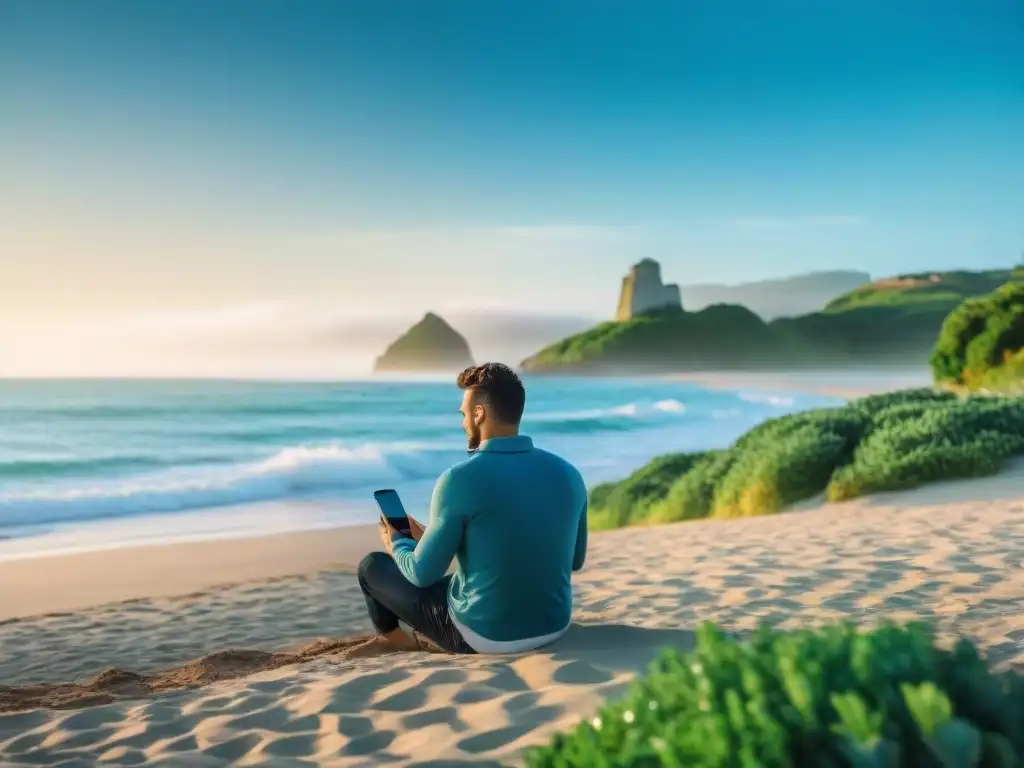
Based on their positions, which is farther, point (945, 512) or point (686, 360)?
point (686, 360)

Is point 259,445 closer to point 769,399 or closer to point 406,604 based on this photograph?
point 406,604

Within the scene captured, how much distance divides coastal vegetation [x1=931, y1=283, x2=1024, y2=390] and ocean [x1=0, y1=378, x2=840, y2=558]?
7988mm

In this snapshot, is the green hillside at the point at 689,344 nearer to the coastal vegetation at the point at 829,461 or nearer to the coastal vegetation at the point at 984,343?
the coastal vegetation at the point at 984,343

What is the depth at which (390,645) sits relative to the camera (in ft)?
17.3

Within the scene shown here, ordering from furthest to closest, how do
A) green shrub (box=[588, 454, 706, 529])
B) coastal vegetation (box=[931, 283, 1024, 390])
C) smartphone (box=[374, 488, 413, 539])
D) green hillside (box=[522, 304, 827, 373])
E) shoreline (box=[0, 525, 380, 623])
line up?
green hillside (box=[522, 304, 827, 373]) → coastal vegetation (box=[931, 283, 1024, 390]) → green shrub (box=[588, 454, 706, 529]) → shoreline (box=[0, 525, 380, 623]) → smartphone (box=[374, 488, 413, 539])

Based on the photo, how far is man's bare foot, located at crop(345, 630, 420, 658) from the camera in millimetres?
5180

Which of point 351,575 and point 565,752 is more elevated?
point 565,752

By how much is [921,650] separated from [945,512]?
7782 millimetres

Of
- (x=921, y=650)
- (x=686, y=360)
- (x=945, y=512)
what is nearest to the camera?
(x=921, y=650)

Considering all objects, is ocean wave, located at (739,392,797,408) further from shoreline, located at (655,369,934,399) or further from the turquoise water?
shoreline, located at (655,369,934,399)

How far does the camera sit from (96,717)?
13.4 ft

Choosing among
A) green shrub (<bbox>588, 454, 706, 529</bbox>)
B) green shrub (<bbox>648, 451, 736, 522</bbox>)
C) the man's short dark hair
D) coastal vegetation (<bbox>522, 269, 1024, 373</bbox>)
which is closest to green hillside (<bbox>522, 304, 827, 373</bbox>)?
coastal vegetation (<bbox>522, 269, 1024, 373</bbox>)

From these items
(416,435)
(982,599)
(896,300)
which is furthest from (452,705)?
(896,300)

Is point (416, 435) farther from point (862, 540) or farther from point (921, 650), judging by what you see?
point (921, 650)
